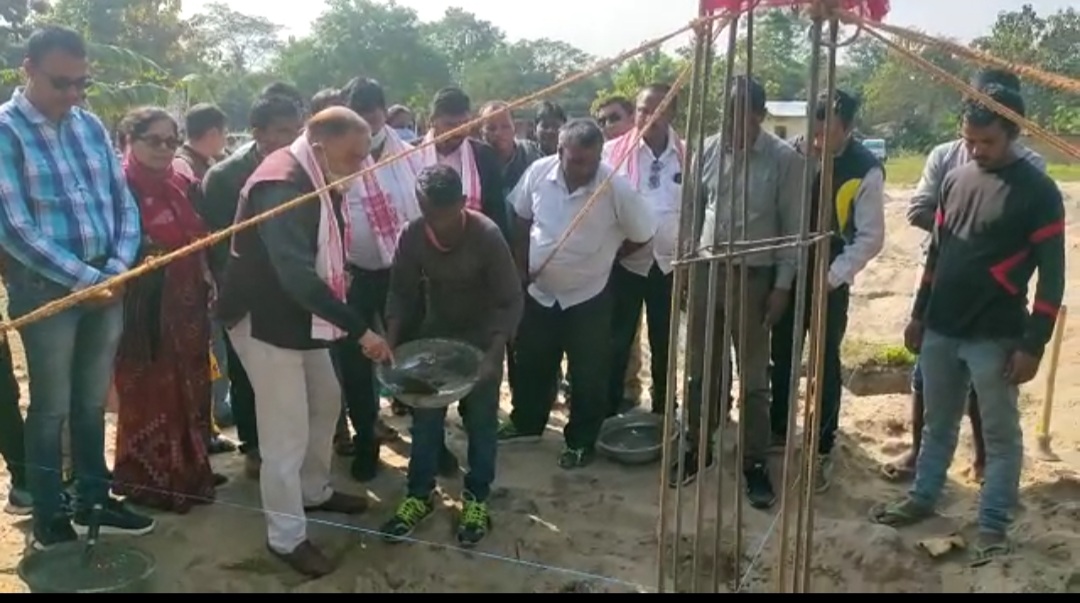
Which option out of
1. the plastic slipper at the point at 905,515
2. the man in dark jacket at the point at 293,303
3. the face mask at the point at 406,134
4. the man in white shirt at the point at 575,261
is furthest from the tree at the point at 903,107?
the man in dark jacket at the point at 293,303

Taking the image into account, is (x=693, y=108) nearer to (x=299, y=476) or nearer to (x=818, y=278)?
(x=818, y=278)

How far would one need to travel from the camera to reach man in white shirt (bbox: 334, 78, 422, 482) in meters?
4.53

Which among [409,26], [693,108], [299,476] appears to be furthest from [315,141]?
[409,26]

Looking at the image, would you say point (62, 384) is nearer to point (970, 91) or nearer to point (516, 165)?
point (516, 165)

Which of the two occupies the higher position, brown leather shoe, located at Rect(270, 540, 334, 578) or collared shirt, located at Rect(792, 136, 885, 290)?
collared shirt, located at Rect(792, 136, 885, 290)

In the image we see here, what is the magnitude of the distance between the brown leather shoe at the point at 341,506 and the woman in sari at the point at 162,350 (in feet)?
1.50

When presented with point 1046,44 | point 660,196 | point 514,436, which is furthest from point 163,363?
point 1046,44

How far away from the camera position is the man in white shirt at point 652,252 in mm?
5023

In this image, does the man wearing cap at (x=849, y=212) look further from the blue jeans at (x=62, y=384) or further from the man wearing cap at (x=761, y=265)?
the blue jeans at (x=62, y=384)

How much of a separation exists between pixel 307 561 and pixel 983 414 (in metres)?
2.52

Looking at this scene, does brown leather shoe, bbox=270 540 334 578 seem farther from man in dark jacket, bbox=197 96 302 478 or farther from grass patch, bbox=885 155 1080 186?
grass patch, bbox=885 155 1080 186

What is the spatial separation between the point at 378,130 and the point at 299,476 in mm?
1744

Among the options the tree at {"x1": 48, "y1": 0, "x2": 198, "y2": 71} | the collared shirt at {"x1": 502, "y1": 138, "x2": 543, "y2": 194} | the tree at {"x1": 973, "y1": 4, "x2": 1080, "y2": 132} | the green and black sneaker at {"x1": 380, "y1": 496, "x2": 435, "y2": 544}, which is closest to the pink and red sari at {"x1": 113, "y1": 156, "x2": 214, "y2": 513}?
the green and black sneaker at {"x1": 380, "y1": 496, "x2": 435, "y2": 544}

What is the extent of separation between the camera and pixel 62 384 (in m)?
3.68
